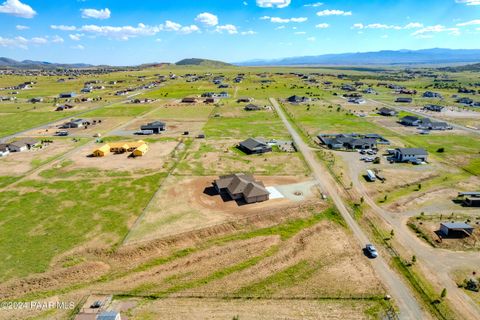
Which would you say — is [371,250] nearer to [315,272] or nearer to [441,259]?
[441,259]

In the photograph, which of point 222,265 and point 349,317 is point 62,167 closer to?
point 222,265

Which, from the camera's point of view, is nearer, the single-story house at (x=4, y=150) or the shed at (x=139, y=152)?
the shed at (x=139, y=152)

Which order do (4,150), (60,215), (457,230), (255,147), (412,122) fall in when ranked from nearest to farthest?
1. (457,230)
2. (60,215)
3. (255,147)
4. (4,150)
5. (412,122)

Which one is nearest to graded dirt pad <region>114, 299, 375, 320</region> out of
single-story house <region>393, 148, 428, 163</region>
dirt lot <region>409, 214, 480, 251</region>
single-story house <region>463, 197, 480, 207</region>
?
dirt lot <region>409, 214, 480, 251</region>

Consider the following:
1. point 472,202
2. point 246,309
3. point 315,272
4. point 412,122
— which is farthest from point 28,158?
point 412,122

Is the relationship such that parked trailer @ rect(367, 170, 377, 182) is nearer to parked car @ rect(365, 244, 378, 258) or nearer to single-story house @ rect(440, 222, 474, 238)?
single-story house @ rect(440, 222, 474, 238)

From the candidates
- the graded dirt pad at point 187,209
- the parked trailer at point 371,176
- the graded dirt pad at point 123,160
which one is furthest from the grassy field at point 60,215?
the parked trailer at point 371,176

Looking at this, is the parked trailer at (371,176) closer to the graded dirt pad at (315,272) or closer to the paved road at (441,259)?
the paved road at (441,259)
